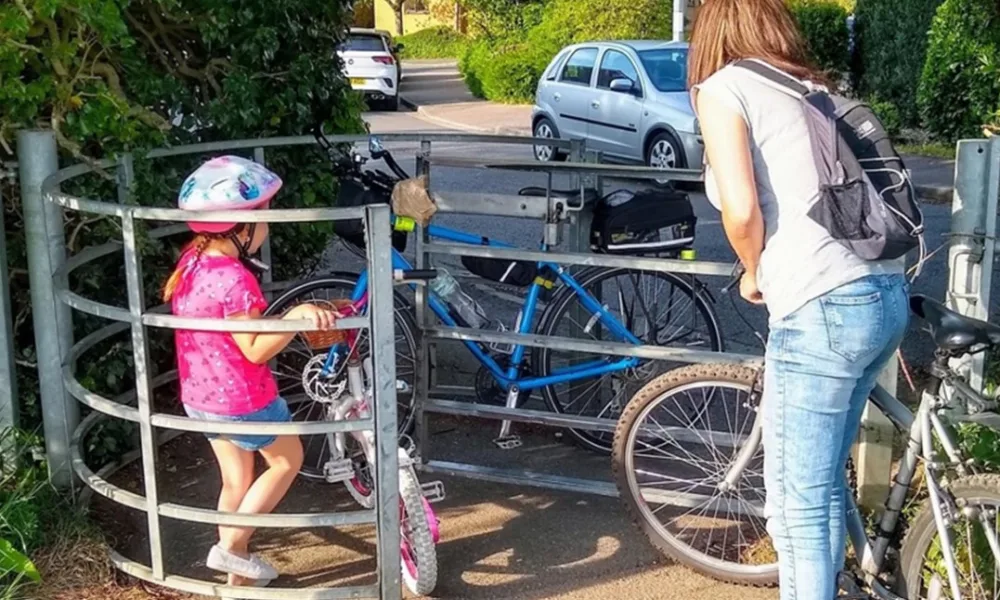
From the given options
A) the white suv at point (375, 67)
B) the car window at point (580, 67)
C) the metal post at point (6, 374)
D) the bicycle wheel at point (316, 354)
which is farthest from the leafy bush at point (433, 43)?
the metal post at point (6, 374)

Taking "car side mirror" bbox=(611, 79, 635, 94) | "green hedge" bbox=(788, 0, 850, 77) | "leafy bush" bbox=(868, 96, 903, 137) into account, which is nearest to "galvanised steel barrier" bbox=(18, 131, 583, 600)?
"car side mirror" bbox=(611, 79, 635, 94)

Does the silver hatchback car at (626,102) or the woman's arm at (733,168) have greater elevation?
the woman's arm at (733,168)

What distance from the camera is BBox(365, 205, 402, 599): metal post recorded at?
139 inches

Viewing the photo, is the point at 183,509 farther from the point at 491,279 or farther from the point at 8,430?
the point at 491,279

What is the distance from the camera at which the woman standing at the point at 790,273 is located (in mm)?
2951

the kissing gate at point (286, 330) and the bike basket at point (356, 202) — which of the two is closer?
the kissing gate at point (286, 330)

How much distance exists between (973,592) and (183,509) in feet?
7.73

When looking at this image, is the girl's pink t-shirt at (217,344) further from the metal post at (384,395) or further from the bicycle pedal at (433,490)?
the bicycle pedal at (433,490)

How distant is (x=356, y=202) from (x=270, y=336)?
5.15ft

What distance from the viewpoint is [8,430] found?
4.28 metres

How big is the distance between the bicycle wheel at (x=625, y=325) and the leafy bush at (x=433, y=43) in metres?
41.3

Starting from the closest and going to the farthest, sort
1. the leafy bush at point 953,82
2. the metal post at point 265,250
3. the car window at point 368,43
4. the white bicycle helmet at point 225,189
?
the white bicycle helmet at point 225,189
the metal post at point 265,250
the leafy bush at point 953,82
the car window at point 368,43

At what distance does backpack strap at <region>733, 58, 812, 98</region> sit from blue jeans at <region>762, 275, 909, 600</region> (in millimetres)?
502

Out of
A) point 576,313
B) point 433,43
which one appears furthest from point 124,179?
point 433,43
